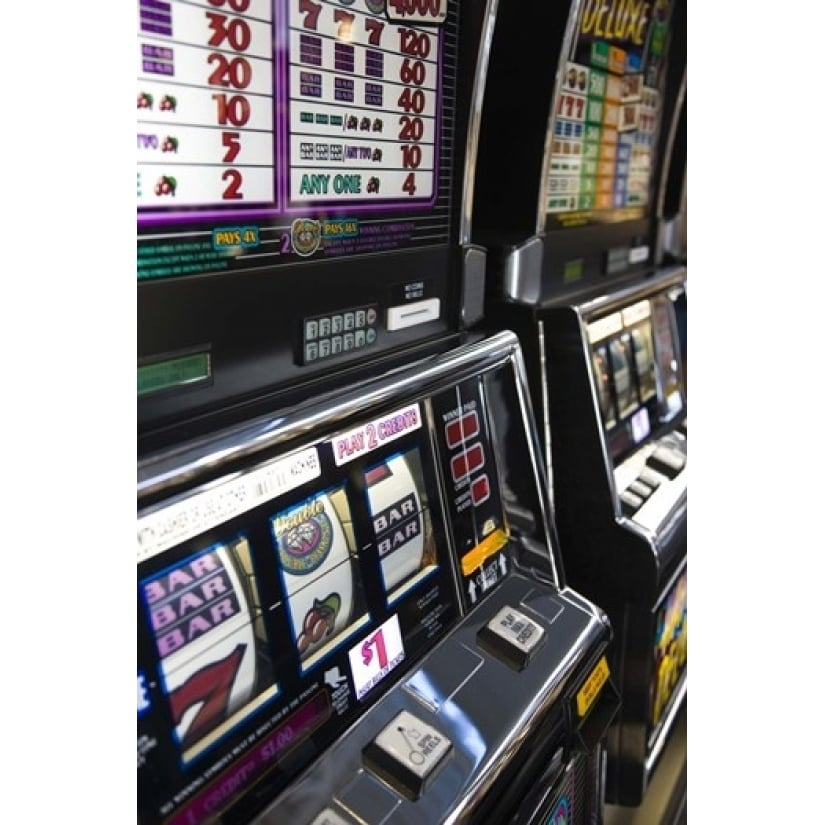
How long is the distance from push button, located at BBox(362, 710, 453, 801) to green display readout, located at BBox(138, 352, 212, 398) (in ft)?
1.88

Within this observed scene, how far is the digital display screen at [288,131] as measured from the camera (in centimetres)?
106

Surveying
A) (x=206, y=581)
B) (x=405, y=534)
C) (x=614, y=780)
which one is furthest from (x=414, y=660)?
(x=614, y=780)

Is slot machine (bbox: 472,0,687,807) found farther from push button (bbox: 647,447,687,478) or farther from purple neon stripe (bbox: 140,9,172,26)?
purple neon stripe (bbox: 140,9,172,26)

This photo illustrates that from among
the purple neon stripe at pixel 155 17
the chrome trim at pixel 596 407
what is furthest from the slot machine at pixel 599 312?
the purple neon stripe at pixel 155 17

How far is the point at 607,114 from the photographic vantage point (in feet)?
7.33

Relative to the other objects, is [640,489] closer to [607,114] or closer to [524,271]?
[524,271]

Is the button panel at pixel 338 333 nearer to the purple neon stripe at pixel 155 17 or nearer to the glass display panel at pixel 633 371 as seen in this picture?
the purple neon stripe at pixel 155 17

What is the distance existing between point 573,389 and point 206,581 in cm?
110

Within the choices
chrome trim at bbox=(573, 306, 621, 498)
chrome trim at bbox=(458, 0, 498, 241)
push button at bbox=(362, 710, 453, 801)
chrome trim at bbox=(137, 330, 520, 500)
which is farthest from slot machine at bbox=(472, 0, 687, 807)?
push button at bbox=(362, 710, 453, 801)

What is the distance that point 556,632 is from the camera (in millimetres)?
1495

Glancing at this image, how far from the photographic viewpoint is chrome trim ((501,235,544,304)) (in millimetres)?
1883

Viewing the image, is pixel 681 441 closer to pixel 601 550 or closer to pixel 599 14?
pixel 601 550

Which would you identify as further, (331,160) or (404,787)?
(331,160)

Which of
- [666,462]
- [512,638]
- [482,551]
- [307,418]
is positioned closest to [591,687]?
[512,638]
